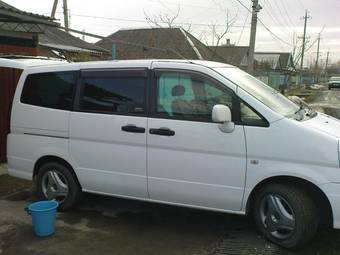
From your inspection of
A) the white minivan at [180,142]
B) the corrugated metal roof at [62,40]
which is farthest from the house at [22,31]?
the white minivan at [180,142]

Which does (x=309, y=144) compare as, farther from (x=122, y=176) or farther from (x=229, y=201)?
(x=122, y=176)

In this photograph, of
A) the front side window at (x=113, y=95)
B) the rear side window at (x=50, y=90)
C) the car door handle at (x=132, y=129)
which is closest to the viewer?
the car door handle at (x=132, y=129)

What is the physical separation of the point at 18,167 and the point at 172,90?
2507 mm

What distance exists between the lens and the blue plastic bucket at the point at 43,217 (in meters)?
5.02

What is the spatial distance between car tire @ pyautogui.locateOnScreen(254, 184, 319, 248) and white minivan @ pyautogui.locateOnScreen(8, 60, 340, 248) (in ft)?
0.03

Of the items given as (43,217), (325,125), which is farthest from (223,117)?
(43,217)

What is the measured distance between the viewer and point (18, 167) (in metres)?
6.24

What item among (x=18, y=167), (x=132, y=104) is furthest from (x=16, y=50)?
(x=132, y=104)

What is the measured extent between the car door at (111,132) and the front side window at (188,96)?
0.79ft


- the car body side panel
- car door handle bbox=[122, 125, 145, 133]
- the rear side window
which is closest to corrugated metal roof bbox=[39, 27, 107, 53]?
the rear side window

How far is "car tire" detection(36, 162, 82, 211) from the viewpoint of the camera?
5875 mm

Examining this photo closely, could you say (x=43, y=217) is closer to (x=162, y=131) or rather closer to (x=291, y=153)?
(x=162, y=131)

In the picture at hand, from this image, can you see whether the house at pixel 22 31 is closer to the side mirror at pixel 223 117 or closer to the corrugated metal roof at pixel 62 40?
the corrugated metal roof at pixel 62 40

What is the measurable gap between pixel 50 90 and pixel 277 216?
323cm
